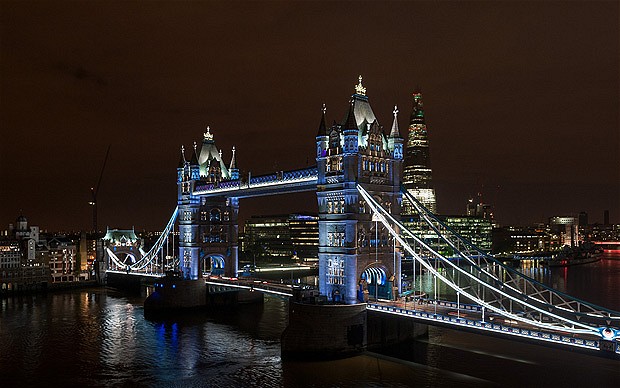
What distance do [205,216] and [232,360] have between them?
37.3 meters

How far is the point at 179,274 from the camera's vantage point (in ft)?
271

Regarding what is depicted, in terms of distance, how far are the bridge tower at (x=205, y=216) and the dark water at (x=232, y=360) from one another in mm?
13325

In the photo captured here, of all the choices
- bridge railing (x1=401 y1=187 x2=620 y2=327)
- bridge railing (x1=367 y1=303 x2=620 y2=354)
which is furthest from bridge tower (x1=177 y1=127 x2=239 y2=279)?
bridge railing (x1=367 y1=303 x2=620 y2=354)

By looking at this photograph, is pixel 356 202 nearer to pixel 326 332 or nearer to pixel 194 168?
pixel 326 332

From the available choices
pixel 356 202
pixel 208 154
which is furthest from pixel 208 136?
pixel 356 202

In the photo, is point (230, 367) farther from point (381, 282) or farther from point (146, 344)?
point (381, 282)

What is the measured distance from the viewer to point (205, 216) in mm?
86312

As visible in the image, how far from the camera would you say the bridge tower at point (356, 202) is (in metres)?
54.7

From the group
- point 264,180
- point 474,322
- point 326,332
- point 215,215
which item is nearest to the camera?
point 474,322

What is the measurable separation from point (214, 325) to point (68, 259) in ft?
237

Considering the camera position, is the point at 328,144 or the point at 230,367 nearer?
the point at 230,367

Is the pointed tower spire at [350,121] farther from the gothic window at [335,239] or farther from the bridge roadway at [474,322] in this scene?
the bridge roadway at [474,322]

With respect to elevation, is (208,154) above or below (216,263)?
above

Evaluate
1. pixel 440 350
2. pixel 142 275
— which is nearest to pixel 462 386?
pixel 440 350
